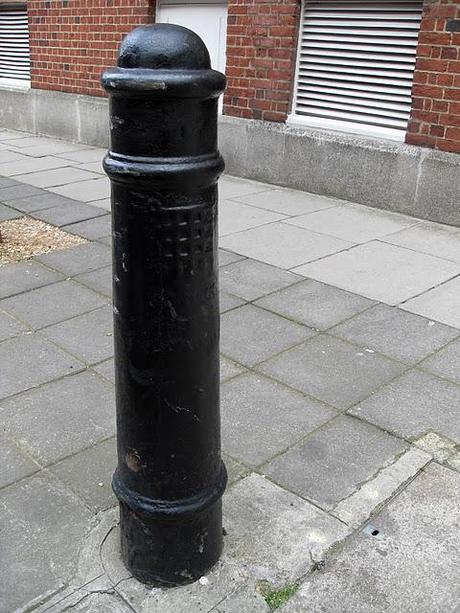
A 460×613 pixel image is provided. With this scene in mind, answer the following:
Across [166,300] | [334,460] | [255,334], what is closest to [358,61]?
[255,334]

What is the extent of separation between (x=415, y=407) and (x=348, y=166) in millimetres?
4079

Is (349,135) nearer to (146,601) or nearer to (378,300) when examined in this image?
(378,300)

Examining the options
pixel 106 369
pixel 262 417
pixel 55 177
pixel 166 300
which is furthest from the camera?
pixel 55 177

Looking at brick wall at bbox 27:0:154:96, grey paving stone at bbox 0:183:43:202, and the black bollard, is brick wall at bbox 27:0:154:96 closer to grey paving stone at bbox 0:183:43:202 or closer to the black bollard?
grey paving stone at bbox 0:183:43:202

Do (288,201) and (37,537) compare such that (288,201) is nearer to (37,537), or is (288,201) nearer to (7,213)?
(7,213)

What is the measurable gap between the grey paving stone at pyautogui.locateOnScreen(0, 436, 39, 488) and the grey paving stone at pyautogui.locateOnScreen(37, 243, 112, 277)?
2241mm

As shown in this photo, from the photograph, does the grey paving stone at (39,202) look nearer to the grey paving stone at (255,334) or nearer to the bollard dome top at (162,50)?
the grey paving stone at (255,334)

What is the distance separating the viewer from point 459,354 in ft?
12.9

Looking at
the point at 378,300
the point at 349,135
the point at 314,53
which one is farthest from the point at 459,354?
the point at 314,53

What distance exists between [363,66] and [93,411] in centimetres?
515

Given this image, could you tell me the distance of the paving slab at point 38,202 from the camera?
6.85 meters

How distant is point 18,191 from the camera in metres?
7.51

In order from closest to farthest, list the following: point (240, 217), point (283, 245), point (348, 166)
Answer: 1. point (283, 245)
2. point (240, 217)
3. point (348, 166)

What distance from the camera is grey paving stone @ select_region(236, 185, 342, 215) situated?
6887 millimetres
